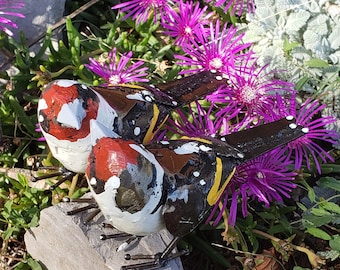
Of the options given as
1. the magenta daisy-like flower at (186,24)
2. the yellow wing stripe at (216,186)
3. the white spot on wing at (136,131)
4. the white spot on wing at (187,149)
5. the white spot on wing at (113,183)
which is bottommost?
the yellow wing stripe at (216,186)

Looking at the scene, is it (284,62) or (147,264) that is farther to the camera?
(284,62)

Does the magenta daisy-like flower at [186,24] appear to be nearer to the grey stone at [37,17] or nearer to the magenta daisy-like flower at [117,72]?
the magenta daisy-like flower at [117,72]

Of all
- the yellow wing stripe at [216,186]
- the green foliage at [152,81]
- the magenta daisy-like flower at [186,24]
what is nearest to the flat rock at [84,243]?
the green foliage at [152,81]

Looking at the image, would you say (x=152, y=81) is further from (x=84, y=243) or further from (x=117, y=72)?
(x=84, y=243)

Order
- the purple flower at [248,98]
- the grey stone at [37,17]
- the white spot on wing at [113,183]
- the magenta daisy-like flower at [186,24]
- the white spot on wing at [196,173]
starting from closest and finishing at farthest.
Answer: the white spot on wing at [113,183] → the white spot on wing at [196,173] → the purple flower at [248,98] → the magenta daisy-like flower at [186,24] → the grey stone at [37,17]

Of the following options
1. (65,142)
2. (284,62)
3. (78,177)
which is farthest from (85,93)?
(284,62)

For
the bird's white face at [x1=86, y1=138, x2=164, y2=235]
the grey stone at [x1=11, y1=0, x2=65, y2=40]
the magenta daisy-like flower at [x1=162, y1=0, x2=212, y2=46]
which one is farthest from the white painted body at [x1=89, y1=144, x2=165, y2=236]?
the grey stone at [x1=11, y1=0, x2=65, y2=40]

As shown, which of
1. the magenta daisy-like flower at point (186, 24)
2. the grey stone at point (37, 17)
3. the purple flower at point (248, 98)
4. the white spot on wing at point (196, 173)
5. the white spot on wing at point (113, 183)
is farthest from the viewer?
the grey stone at point (37, 17)

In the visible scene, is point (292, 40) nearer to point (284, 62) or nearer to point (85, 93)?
point (284, 62)
